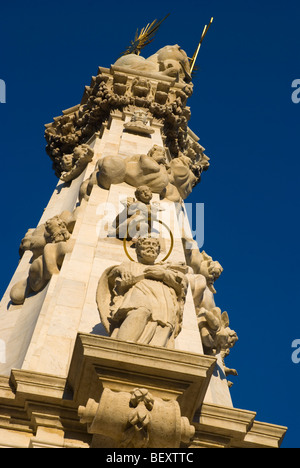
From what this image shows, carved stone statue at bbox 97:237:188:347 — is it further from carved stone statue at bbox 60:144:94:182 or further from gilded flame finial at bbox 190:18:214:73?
gilded flame finial at bbox 190:18:214:73

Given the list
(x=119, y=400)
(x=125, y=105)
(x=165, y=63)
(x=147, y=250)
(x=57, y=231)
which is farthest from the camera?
(x=165, y=63)

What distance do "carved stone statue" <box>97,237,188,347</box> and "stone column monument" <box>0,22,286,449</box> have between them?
2 cm

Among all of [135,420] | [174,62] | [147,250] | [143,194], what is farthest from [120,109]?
[135,420]

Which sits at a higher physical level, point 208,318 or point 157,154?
point 157,154

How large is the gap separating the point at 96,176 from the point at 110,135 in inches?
119

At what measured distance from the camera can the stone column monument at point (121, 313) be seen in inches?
326

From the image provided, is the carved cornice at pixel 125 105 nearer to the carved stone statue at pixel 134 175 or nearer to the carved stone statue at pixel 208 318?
the carved stone statue at pixel 134 175

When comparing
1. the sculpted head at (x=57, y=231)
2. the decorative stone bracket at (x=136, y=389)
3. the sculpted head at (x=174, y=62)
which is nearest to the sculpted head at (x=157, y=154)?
the sculpted head at (x=57, y=231)

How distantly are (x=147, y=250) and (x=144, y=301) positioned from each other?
4.21ft

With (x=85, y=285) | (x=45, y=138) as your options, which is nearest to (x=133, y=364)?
(x=85, y=285)

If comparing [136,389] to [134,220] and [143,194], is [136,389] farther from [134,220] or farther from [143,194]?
[143,194]

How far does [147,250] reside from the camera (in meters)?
10.5
